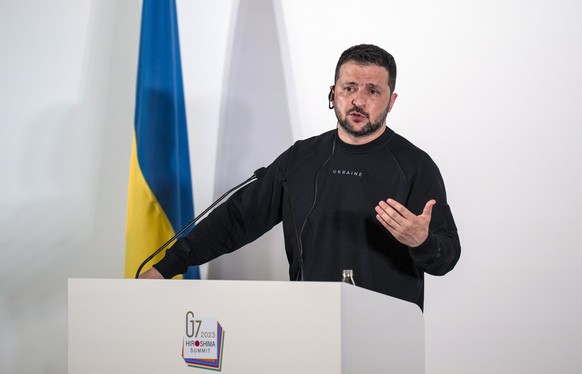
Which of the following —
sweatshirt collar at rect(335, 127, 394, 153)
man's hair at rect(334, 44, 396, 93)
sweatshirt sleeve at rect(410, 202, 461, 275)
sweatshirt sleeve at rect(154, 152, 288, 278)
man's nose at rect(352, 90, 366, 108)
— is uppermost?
man's hair at rect(334, 44, 396, 93)

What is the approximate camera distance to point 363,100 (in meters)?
2.74

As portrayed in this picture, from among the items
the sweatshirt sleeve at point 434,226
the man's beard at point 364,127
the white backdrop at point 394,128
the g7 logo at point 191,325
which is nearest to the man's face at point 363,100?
the man's beard at point 364,127

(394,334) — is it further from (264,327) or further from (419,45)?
(419,45)

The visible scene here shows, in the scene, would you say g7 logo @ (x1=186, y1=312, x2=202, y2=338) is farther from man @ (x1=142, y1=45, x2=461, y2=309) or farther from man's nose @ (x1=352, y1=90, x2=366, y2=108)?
man's nose @ (x1=352, y1=90, x2=366, y2=108)

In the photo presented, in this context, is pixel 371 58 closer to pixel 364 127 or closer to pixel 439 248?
pixel 364 127

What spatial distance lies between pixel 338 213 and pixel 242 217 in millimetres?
413

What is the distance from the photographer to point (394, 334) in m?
1.94

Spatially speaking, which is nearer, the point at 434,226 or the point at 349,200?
the point at 434,226

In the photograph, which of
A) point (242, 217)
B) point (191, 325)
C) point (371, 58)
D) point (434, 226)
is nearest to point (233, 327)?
point (191, 325)

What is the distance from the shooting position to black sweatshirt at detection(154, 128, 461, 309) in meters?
2.57

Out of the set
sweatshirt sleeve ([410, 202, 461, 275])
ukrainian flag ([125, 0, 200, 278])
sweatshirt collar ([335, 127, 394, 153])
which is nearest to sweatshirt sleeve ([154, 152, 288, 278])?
sweatshirt collar ([335, 127, 394, 153])
